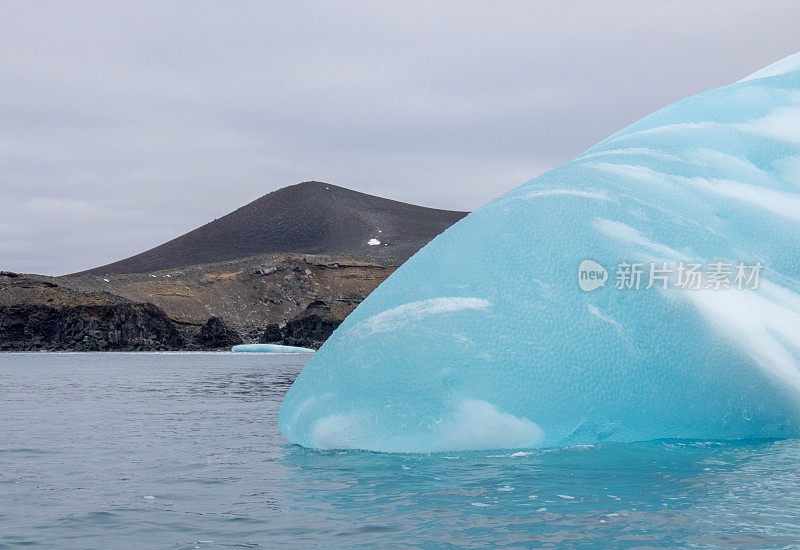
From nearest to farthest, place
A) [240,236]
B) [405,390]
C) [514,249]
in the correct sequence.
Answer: [405,390]
[514,249]
[240,236]

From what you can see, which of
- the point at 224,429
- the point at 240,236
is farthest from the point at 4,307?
the point at 240,236

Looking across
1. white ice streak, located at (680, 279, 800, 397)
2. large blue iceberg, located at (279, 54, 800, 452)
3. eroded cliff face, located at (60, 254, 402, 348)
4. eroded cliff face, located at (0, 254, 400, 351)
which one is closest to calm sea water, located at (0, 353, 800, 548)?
large blue iceberg, located at (279, 54, 800, 452)

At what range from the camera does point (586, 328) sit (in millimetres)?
8914

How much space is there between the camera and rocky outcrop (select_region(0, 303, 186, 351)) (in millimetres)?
69938

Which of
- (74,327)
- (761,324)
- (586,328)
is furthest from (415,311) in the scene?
(74,327)

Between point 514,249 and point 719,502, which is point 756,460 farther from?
point 514,249

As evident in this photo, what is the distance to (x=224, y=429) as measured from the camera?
1230 centimetres

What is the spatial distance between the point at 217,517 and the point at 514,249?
15.6 ft

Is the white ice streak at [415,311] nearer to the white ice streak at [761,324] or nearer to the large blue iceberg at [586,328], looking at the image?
the large blue iceberg at [586,328]

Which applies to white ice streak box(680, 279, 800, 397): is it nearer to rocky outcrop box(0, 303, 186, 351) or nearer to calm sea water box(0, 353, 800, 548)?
calm sea water box(0, 353, 800, 548)

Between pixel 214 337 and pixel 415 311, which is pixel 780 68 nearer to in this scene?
pixel 415 311

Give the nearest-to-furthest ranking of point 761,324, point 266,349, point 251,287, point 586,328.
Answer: point 586,328
point 761,324
point 266,349
point 251,287

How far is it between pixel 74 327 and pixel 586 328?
226 feet

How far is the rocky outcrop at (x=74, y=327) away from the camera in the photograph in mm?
69938
